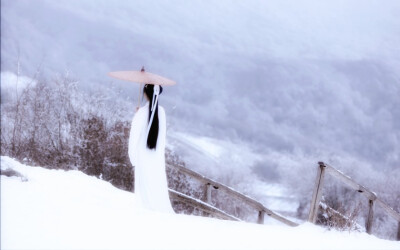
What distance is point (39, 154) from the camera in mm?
15336

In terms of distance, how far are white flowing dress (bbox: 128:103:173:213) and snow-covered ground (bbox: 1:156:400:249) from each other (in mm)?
1099

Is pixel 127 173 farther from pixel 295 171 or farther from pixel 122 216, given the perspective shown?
pixel 295 171

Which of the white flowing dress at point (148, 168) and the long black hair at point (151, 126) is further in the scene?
the white flowing dress at point (148, 168)

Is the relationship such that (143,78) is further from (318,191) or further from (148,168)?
(318,191)

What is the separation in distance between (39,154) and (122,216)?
11826 mm

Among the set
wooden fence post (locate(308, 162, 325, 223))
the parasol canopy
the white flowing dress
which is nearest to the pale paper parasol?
the parasol canopy

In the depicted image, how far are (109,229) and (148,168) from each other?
2.39 metres

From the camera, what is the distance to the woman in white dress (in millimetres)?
6129

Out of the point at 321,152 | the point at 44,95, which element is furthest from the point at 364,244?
the point at 321,152

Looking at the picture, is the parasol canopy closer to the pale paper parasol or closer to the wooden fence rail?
the pale paper parasol

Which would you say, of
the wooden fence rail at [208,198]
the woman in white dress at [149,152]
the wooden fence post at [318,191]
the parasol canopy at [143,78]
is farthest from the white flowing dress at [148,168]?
the wooden fence post at [318,191]

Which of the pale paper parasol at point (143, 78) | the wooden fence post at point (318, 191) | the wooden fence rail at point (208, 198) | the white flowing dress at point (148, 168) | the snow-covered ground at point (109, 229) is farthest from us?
the wooden fence rail at point (208, 198)

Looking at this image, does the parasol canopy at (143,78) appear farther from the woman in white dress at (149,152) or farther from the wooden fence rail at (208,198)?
the wooden fence rail at (208,198)

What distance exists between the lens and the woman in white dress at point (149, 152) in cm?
613
